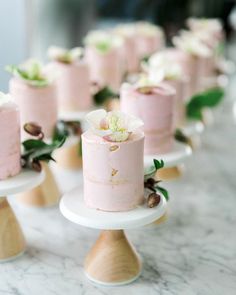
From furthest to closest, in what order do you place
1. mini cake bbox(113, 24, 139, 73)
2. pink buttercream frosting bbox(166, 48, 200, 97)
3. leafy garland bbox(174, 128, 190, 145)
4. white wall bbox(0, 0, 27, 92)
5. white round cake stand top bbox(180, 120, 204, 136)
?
mini cake bbox(113, 24, 139, 73) → white wall bbox(0, 0, 27, 92) → pink buttercream frosting bbox(166, 48, 200, 97) → white round cake stand top bbox(180, 120, 204, 136) → leafy garland bbox(174, 128, 190, 145)

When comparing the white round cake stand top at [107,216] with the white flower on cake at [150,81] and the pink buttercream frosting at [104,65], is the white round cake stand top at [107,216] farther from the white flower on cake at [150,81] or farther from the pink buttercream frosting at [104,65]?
the pink buttercream frosting at [104,65]

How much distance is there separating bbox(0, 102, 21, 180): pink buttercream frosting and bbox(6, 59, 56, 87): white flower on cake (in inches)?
7.1

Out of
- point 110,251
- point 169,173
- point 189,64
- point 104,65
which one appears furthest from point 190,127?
point 110,251

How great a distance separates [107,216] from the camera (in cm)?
73

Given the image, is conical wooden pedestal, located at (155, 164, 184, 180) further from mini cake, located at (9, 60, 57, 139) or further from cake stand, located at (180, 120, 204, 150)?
mini cake, located at (9, 60, 57, 139)

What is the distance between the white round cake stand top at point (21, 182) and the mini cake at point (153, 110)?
202 mm

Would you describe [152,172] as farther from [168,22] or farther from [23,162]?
[168,22]

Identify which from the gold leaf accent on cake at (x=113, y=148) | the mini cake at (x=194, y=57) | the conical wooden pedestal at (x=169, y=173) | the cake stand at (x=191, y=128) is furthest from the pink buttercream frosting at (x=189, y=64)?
the gold leaf accent on cake at (x=113, y=148)

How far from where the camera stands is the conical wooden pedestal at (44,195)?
1008mm

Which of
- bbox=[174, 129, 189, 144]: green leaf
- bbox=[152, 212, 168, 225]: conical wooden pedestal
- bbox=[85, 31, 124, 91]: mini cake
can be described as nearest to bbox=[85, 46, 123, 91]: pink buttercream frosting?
bbox=[85, 31, 124, 91]: mini cake

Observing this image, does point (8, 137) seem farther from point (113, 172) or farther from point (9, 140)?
point (113, 172)

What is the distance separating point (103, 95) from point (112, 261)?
0.51 metres

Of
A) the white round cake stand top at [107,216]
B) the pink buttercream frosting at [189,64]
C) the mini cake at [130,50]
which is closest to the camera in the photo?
the white round cake stand top at [107,216]

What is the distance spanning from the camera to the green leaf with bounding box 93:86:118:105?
121 cm
